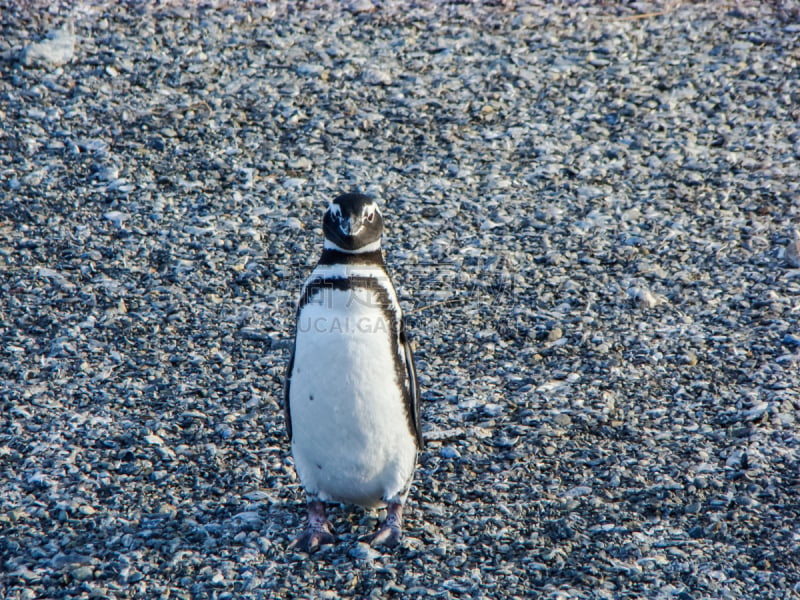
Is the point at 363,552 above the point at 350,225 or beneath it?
beneath

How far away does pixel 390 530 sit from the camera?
3.99 meters

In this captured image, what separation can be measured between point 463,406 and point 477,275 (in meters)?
1.33

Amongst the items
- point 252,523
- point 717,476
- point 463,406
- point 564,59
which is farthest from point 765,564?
point 564,59

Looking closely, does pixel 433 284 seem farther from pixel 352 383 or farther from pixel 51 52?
→ pixel 51 52

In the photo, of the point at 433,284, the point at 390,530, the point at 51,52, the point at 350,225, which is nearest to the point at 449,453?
the point at 390,530

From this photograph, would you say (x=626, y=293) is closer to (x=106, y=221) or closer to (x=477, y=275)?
(x=477, y=275)

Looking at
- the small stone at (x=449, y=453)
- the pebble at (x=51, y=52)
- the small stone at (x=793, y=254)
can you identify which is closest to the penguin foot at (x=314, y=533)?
the small stone at (x=449, y=453)

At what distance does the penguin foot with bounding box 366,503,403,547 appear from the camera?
13.0 feet

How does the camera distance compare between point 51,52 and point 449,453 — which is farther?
point 51,52

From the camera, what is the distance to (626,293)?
5.86 m

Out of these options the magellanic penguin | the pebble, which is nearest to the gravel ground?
the pebble

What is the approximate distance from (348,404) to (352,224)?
700mm

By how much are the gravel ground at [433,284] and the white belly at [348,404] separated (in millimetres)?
292

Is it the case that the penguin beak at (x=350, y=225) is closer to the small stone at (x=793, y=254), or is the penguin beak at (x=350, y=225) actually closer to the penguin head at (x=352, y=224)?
the penguin head at (x=352, y=224)
